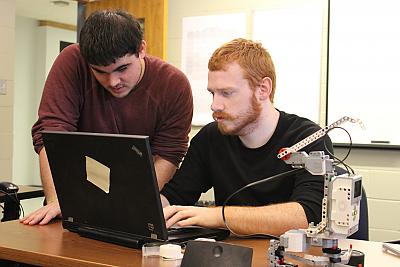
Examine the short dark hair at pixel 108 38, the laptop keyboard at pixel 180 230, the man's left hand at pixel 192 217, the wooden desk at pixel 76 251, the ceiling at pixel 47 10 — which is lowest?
the wooden desk at pixel 76 251

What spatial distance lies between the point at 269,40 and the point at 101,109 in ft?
6.58

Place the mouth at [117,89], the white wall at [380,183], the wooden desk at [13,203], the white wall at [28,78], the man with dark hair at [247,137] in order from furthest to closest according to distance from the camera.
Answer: the white wall at [28,78] < the white wall at [380,183] < the wooden desk at [13,203] < the mouth at [117,89] < the man with dark hair at [247,137]

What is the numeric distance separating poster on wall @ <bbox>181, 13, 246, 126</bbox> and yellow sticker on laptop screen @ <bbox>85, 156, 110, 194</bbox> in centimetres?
257

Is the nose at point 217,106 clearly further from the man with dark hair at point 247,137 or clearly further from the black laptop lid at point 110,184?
the black laptop lid at point 110,184

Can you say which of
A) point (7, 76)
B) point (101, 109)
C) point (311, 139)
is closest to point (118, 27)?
point (101, 109)

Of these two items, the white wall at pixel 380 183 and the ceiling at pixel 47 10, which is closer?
the white wall at pixel 380 183

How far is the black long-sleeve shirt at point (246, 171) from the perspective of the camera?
1.49m

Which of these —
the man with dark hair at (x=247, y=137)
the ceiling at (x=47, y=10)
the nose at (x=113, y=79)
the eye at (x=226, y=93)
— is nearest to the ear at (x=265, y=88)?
the man with dark hair at (x=247, y=137)

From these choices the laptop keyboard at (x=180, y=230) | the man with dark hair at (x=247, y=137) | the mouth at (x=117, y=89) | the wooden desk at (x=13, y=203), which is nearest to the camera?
the laptop keyboard at (x=180, y=230)

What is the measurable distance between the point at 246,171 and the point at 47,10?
19.0 feet

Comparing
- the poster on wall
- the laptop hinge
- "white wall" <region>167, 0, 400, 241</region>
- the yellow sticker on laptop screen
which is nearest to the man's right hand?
the laptop hinge

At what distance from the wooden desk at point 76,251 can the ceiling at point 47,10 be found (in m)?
5.13

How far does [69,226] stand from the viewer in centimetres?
145

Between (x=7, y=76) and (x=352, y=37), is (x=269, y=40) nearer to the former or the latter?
(x=352, y=37)
